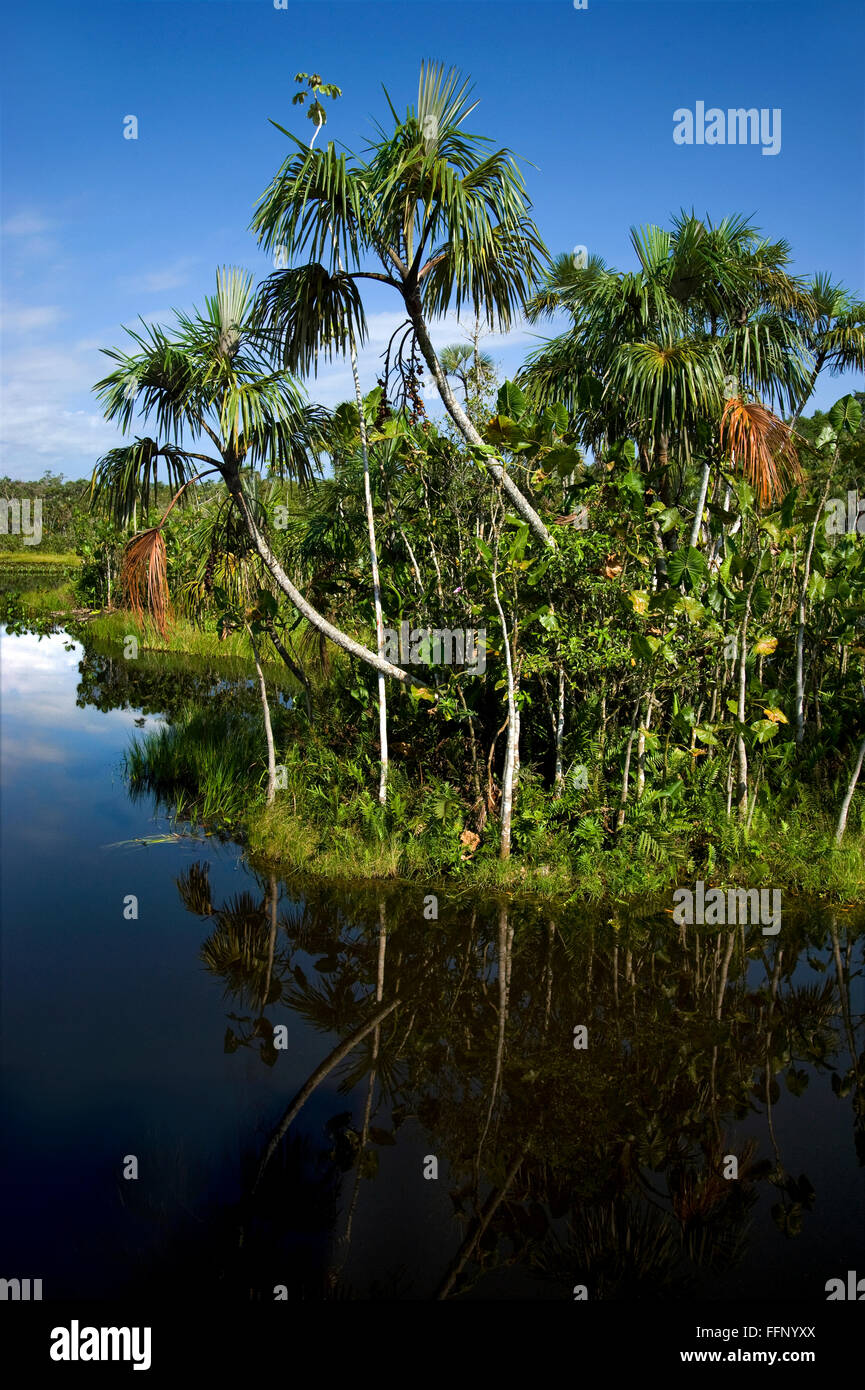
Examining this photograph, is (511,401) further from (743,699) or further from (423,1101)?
(423,1101)

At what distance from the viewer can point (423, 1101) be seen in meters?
4.73

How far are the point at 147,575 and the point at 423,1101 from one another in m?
4.44

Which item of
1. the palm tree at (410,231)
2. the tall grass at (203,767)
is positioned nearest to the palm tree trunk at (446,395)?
the palm tree at (410,231)

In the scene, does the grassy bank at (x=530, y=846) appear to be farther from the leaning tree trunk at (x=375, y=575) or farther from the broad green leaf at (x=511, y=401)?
the broad green leaf at (x=511, y=401)

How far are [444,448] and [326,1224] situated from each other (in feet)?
21.1

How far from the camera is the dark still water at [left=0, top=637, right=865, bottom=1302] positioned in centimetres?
369

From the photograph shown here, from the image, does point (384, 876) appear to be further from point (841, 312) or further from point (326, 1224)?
point (841, 312)

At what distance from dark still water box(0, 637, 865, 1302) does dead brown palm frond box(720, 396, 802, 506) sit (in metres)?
3.42

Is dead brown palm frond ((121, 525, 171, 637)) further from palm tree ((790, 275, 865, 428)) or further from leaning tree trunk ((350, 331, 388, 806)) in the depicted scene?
palm tree ((790, 275, 865, 428))

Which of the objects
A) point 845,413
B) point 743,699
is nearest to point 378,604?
point 743,699

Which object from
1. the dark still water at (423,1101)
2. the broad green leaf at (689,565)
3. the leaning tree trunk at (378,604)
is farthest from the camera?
the leaning tree trunk at (378,604)

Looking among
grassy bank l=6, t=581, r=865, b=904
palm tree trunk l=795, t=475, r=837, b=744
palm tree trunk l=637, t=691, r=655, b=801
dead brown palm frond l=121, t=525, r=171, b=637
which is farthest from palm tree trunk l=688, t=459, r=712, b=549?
dead brown palm frond l=121, t=525, r=171, b=637

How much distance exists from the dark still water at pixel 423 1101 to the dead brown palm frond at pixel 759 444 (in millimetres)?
3424

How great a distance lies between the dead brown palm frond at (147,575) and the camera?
7188 mm
